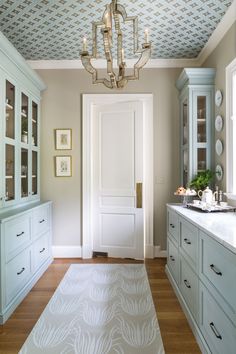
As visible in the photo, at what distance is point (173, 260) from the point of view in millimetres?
2574

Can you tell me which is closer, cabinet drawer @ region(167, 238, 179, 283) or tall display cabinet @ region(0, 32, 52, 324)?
tall display cabinet @ region(0, 32, 52, 324)

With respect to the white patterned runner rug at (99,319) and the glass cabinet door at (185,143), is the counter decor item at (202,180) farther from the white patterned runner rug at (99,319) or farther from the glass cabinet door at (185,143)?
the white patterned runner rug at (99,319)

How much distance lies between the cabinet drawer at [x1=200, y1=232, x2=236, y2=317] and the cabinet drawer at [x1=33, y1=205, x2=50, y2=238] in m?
1.90

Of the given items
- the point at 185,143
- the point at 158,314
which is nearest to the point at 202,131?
the point at 185,143

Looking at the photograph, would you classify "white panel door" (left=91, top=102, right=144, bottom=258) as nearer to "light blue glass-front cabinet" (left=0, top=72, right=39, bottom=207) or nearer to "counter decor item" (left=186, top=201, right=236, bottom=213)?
"light blue glass-front cabinet" (left=0, top=72, right=39, bottom=207)

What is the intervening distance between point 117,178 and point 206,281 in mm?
2084

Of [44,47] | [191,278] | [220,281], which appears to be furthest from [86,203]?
[220,281]

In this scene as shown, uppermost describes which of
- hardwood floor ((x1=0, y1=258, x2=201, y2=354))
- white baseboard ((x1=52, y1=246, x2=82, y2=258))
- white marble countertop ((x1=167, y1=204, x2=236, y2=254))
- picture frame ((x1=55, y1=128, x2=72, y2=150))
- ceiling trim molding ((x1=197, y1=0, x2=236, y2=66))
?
ceiling trim molding ((x1=197, y1=0, x2=236, y2=66))

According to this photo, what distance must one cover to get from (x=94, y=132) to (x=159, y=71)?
1278mm

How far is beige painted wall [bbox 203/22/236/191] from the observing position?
248 centimetres

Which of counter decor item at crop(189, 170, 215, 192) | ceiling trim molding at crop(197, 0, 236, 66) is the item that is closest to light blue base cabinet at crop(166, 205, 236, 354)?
counter decor item at crop(189, 170, 215, 192)

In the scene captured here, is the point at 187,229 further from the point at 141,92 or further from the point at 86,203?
the point at 141,92

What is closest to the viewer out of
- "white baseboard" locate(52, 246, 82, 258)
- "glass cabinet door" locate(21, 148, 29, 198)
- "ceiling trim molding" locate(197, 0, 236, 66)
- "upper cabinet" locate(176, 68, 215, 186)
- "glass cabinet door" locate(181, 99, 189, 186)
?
"ceiling trim molding" locate(197, 0, 236, 66)

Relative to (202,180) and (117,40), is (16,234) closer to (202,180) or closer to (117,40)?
(117,40)
